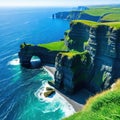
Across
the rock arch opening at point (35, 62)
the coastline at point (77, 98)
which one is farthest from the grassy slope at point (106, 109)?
the rock arch opening at point (35, 62)

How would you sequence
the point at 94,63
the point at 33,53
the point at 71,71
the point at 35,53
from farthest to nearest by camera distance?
the point at 35,53 < the point at 33,53 < the point at 94,63 < the point at 71,71

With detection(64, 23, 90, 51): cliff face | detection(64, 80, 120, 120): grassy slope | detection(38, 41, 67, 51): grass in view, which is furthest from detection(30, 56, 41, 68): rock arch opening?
detection(64, 80, 120, 120): grassy slope

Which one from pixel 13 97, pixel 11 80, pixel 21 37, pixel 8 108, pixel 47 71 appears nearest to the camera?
pixel 8 108

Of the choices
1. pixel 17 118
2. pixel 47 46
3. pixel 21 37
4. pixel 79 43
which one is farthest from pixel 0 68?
pixel 21 37

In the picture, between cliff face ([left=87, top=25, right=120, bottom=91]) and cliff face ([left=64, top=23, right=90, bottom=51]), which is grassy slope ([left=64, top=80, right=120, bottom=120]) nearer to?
cliff face ([left=87, top=25, right=120, bottom=91])

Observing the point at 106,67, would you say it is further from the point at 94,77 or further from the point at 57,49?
the point at 57,49

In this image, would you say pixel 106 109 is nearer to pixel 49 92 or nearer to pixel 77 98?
pixel 77 98

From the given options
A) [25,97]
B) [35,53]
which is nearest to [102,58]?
[25,97]
